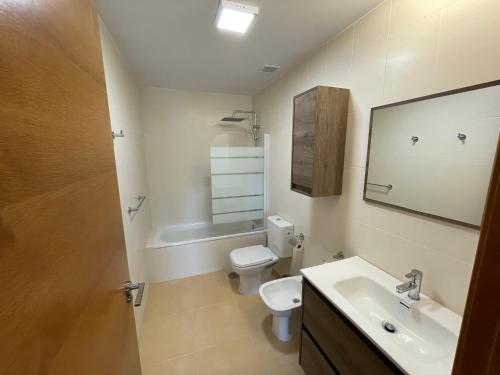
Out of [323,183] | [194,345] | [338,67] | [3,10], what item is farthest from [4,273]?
[338,67]

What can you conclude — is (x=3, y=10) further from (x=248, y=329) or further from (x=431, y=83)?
(x=248, y=329)

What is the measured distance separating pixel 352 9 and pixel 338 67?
1.15 ft

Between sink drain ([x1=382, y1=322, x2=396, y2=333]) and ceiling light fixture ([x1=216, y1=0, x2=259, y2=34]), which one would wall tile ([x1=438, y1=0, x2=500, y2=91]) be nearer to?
ceiling light fixture ([x1=216, y1=0, x2=259, y2=34])

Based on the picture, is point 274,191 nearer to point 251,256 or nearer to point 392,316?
point 251,256

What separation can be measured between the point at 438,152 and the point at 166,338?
237 centimetres

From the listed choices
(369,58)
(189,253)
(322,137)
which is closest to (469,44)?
(369,58)

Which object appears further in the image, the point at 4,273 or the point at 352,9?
the point at 352,9

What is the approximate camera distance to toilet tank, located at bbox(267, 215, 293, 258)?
2297 mm

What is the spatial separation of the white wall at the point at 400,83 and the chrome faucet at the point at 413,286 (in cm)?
7

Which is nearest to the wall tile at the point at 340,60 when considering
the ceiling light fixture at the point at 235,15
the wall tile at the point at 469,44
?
the wall tile at the point at 469,44

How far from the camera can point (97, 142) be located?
0.72m

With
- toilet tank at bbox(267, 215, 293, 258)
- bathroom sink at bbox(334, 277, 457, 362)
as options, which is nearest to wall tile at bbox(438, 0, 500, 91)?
bathroom sink at bbox(334, 277, 457, 362)

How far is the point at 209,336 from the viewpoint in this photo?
182 cm

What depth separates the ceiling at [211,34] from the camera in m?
1.29
